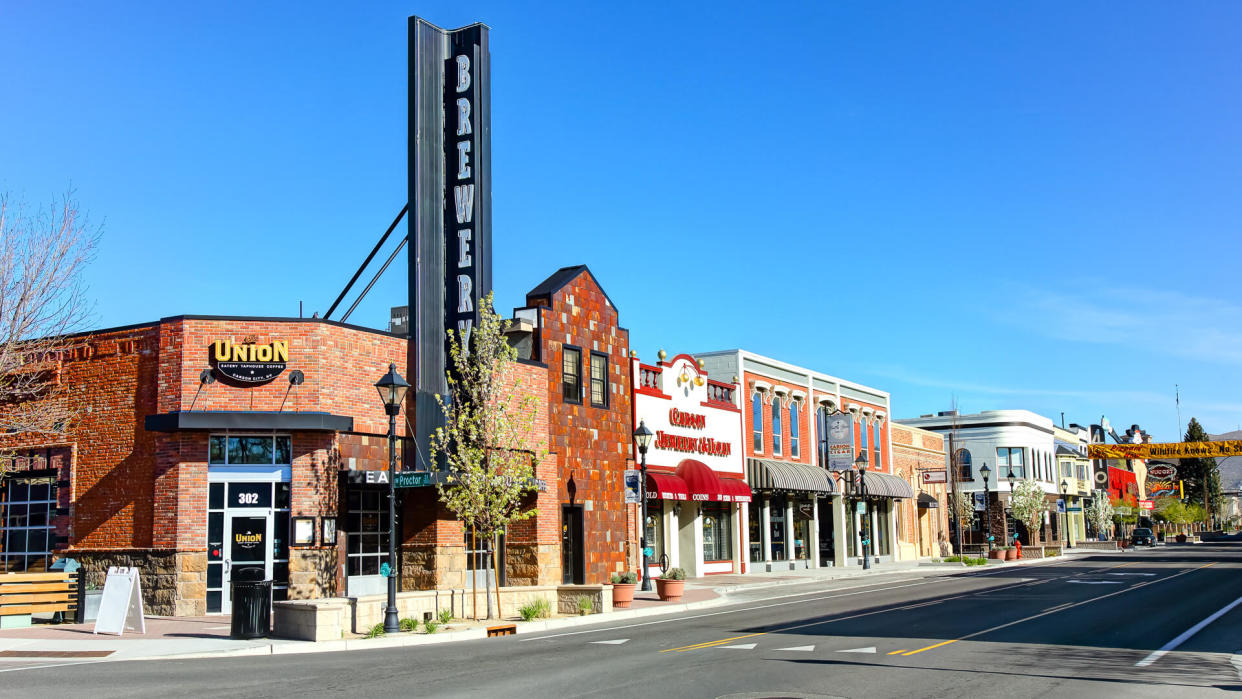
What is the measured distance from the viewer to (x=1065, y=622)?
21.3 metres

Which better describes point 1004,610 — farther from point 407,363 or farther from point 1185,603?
point 407,363

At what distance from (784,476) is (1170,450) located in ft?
186

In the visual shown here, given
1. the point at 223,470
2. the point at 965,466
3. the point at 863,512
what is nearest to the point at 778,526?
the point at 863,512

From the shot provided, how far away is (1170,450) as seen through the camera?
287 feet

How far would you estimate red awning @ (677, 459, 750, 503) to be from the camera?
3866 cm

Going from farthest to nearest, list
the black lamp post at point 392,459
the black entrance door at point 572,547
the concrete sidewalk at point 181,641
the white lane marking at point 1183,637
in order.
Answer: the black entrance door at point 572,547 → the black lamp post at point 392,459 → the concrete sidewalk at point 181,641 → the white lane marking at point 1183,637

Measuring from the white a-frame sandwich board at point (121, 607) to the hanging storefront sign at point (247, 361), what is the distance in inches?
224

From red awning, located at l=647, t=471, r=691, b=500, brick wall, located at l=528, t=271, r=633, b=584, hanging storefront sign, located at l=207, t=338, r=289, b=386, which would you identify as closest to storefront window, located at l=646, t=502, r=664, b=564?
red awning, located at l=647, t=471, r=691, b=500

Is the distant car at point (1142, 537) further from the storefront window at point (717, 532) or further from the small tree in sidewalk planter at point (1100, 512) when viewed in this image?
the storefront window at point (717, 532)

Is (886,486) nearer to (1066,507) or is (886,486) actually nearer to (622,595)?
(622,595)

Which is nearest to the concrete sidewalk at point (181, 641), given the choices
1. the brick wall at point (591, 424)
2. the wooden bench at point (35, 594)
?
the wooden bench at point (35, 594)

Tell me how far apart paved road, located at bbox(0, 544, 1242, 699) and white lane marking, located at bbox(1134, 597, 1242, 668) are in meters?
0.09

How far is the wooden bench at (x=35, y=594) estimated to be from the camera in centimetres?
2206

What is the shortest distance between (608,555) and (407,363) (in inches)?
412
